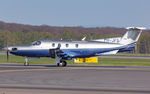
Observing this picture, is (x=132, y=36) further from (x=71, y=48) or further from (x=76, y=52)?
(x=71, y=48)

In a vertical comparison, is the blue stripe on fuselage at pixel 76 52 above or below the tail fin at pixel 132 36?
below

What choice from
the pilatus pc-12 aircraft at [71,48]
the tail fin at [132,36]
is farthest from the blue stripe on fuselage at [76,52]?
the tail fin at [132,36]

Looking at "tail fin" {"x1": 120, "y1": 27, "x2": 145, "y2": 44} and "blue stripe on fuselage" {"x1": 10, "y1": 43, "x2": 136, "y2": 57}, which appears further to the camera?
"tail fin" {"x1": 120, "y1": 27, "x2": 145, "y2": 44}

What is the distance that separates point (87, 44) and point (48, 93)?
2004cm

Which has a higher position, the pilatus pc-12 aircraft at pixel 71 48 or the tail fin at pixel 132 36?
the tail fin at pixel 132 36

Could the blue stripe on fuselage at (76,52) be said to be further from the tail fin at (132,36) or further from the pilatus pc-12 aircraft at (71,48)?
the tail fin at (132,36)

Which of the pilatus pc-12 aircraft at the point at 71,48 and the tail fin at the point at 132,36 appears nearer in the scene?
the pilatus pc-12 aircraft at the point at 71,48

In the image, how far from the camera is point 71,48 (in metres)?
36.9

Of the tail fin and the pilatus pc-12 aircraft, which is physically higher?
the tail fin

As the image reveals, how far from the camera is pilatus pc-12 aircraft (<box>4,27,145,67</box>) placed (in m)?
36.8

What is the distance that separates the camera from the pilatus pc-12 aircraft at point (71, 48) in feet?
121

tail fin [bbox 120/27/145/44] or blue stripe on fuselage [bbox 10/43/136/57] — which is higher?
tail fin [bbox 120/27/145/44]

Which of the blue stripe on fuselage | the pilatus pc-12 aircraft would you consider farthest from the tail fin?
the blue stripe on fuselage

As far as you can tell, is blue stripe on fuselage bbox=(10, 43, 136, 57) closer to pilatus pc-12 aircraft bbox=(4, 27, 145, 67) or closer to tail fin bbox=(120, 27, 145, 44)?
pilatus pc-12 aircraft bbox=(4, 27, 145, 67)
